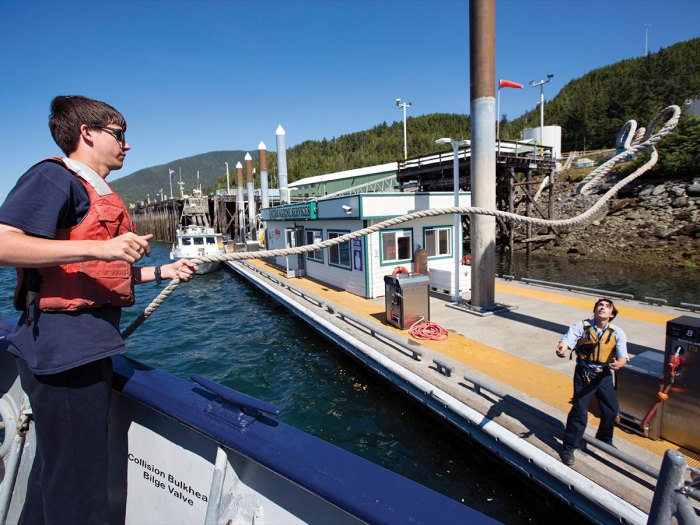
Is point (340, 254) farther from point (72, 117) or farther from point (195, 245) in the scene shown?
point (195, 245)

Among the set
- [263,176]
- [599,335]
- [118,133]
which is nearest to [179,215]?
[263,176]

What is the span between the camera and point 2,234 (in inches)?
50.8

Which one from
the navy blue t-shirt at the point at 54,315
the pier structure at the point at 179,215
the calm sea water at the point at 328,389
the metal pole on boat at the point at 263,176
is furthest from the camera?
the pier structure at the point at 179,215

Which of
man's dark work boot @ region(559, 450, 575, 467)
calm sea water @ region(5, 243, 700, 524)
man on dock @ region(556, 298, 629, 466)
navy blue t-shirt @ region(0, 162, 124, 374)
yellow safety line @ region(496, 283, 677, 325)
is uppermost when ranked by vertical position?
navy blue t-shirt @ region(0, 162, 124, 374)

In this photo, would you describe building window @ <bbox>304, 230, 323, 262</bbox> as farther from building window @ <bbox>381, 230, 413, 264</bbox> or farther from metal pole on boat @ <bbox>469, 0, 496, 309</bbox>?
metal pole on boat @ <bbox>469, 0, 496, 309</bbox>

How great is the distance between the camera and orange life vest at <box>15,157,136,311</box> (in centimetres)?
160

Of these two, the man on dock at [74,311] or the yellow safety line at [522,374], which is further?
the yellow safety line at [522,374]

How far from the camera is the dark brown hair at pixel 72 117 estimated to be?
175 centimetres

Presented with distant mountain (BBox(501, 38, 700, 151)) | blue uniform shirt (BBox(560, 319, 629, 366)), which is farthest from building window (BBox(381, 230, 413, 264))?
distant mountain (BBox(501, 38, 700, 151))

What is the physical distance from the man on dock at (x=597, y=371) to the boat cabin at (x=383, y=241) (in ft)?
23.9

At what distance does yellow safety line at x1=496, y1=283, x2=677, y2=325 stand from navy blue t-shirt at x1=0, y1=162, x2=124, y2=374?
1016 centimetres

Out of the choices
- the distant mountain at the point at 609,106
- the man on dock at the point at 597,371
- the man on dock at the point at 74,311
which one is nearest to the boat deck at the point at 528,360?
the man on dock at the point at 597,371

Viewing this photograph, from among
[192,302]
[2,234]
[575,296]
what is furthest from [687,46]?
[2,234]

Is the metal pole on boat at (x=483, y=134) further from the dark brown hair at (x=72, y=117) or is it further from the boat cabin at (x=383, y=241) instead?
the dark brown hair at (x=72, y=117)
